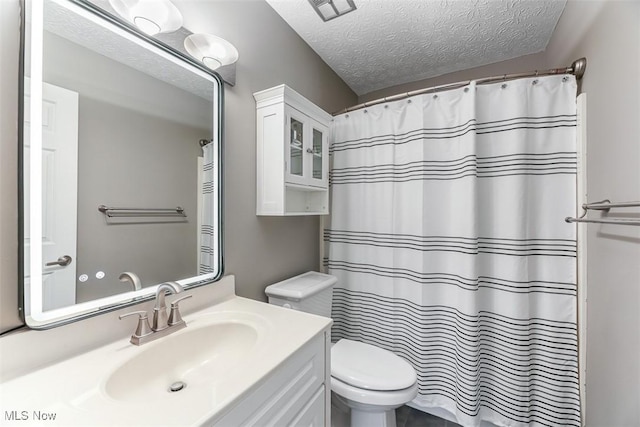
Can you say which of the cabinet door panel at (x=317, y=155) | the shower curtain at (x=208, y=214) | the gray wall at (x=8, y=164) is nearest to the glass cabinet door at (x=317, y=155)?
the cabinet door panel at (x=317, y=155)

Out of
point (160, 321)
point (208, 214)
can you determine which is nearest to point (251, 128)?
point (208, 214)

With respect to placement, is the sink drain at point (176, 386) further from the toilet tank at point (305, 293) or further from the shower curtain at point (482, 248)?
the shower curtain at point (482, 248)

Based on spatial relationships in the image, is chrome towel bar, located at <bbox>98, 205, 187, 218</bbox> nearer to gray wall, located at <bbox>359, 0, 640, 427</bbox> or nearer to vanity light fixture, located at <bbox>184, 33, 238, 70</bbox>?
vanity light fixture, located at <bbox>184, 33, 238, 70</bbox>

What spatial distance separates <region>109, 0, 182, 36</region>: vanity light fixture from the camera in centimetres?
84

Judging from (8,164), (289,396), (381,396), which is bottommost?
(381,396)

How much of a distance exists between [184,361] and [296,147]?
107 centimetres

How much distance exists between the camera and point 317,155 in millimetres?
1607

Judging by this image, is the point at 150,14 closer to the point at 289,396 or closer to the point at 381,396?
the point at 289,396

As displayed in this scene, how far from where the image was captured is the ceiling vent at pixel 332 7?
4.66ft

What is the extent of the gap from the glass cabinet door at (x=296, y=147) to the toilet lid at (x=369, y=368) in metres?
1.00

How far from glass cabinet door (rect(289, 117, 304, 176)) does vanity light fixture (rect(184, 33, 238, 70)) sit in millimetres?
394

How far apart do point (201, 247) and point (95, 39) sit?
762mm

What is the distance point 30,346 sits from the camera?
2.11ft

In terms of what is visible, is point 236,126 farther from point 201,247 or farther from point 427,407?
point 427,407
